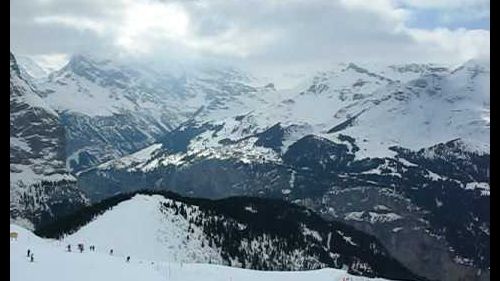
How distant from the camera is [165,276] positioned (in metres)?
42.2

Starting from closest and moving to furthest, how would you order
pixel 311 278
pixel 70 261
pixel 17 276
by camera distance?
pixel 17 276
pixel 70 261
pixel 311 278

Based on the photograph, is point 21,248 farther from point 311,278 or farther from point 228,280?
point 311,278

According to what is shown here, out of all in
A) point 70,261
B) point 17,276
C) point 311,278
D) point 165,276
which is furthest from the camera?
point 311,278

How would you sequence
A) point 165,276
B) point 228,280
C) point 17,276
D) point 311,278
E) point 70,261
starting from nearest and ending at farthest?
point 17,276
point 70,261
point 165,276
point 228,280
point 311,278

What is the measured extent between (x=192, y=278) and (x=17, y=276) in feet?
40.0
